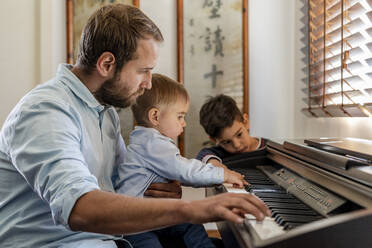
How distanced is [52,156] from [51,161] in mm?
19

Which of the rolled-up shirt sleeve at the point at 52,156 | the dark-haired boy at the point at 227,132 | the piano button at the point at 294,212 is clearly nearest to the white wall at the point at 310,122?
the dark-haired boy at the point at 227,132

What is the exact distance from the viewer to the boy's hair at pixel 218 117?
7.54 feet

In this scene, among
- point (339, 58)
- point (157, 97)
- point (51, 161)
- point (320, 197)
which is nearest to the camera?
point (51, 161)

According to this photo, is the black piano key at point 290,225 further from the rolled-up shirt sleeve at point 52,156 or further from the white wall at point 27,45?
the white wall at point 27,45

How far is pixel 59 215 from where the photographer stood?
0.95m

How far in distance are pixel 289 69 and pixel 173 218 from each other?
7.36 feet

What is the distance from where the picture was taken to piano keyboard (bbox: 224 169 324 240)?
35.8 inches

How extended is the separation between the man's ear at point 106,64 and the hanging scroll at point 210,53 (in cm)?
147

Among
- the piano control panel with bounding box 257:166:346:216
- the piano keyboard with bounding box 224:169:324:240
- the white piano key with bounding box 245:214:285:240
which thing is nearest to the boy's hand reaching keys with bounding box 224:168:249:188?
the piano keyboard with bounding box 224:169:324:240

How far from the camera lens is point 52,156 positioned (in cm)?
102

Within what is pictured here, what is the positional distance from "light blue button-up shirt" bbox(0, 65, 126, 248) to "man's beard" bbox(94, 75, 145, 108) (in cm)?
4

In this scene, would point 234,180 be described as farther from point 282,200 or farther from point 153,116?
point 153,116

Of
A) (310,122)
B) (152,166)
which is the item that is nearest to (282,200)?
(152,166)

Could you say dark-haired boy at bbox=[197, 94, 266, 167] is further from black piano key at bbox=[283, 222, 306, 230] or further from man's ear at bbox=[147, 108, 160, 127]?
black piano key at bbox=[283, 222, 306, 230]
